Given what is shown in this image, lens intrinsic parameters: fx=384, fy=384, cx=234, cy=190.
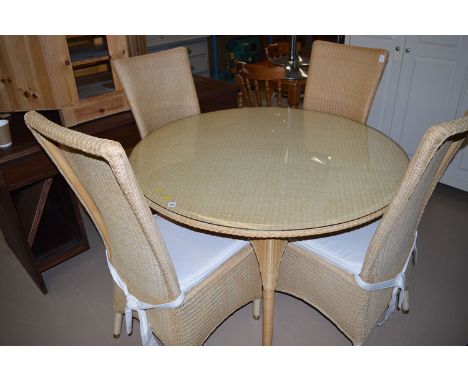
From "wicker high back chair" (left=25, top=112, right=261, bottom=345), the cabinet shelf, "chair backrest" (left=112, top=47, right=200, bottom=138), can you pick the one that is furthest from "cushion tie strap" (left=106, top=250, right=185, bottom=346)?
the cabinet shelf

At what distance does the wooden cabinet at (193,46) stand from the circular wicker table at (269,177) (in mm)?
3102

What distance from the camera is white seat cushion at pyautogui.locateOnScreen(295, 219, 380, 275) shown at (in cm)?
134

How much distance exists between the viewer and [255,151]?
1.58 metres

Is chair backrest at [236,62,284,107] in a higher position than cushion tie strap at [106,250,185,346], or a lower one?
higher

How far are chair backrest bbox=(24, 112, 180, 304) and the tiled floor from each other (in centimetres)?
60

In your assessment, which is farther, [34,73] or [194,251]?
[34,73]

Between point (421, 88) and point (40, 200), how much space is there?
2.41 meters

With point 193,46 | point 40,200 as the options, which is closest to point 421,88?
Result: point 40,200

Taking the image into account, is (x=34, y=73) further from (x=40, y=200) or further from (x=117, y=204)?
(x=117, y=204)

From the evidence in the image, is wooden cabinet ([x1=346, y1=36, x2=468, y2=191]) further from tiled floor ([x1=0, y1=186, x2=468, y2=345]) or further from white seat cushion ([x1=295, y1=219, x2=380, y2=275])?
white seat cushion ([x1=295, y1=219, x2=380, y2=275])

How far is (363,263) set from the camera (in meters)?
1.27

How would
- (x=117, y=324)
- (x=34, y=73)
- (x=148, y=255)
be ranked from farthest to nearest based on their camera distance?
(x=34, y=73), (x=117, y=324), (x=148, y=255)

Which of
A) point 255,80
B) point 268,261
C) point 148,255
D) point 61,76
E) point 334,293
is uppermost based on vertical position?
point 61,76
